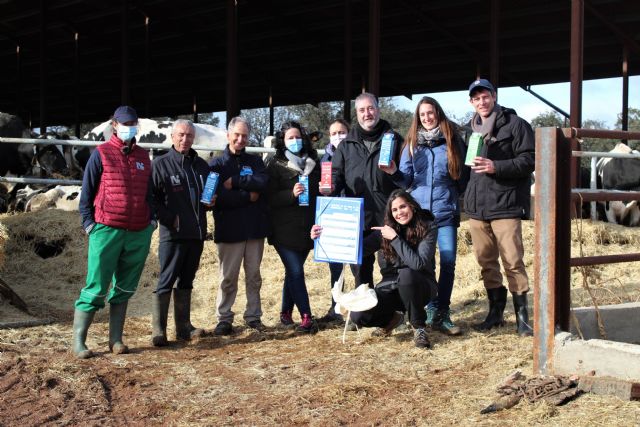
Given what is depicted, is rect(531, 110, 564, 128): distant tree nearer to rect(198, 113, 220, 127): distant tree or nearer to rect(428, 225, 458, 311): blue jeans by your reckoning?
rect(198, 113, 220, 127): distant tree

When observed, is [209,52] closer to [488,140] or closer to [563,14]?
[563,14]

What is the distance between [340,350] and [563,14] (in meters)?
11.4

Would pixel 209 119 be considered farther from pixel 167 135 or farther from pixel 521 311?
pixel 521 311

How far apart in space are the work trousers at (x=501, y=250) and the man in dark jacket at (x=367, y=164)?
674 mm

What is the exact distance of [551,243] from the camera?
13.5 ft

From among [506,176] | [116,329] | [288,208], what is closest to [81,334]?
[116,329]

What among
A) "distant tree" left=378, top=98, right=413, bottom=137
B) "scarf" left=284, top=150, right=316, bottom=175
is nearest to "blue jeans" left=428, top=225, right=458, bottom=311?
"scarf" left=284, top=150, right=316, bottom=175

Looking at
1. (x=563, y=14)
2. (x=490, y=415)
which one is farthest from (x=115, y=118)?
(x=563, y=14)

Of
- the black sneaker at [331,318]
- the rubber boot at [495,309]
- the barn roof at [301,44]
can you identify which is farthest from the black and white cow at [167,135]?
the rubber boot at [495,309]

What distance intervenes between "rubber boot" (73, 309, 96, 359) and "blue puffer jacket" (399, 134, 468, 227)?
240 cm

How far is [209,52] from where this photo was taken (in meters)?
20.2

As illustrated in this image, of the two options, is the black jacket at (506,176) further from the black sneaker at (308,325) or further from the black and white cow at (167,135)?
the black and white cow at (167,135)

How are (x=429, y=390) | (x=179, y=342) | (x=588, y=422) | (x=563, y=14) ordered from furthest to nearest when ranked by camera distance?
(x=563, y=14), (x=179, y=342), (x=429, y=390), (x=588, y=422)

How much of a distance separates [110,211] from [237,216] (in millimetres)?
1037
